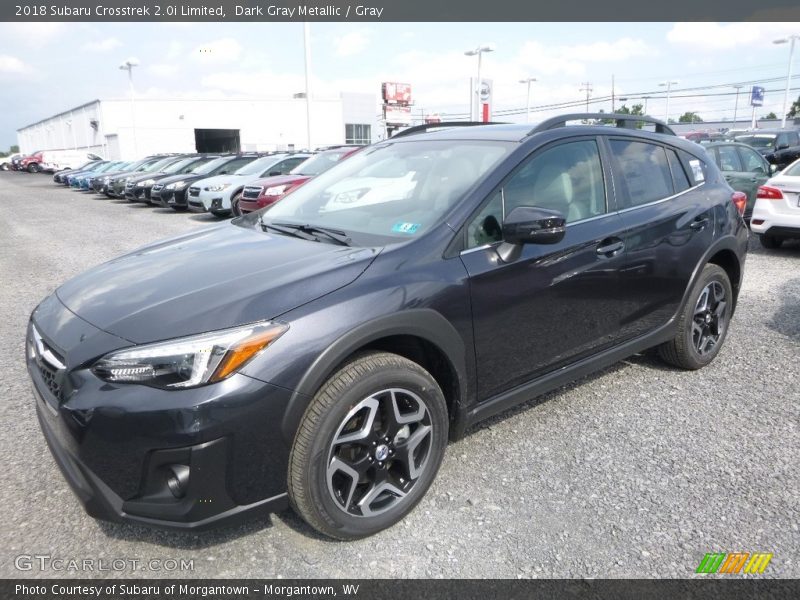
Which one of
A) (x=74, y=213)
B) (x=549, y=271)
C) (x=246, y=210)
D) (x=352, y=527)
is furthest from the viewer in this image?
(x=74, y=213)

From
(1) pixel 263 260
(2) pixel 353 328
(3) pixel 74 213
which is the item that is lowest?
(3) pixel 74 213

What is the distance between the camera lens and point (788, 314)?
5.65 m

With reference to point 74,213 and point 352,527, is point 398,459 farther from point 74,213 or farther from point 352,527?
point 74,213

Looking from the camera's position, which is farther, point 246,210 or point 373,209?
point 246,210

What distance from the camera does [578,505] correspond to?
2812 millimetres

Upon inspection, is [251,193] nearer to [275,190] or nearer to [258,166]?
[275,190]

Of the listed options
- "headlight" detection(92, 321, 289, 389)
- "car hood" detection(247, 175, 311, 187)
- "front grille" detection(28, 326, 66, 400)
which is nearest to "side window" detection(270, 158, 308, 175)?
"car hood" detection(247, 175, 311, 187)

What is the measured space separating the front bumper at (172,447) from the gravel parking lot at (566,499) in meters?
0.37

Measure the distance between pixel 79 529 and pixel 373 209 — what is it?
2038 mm

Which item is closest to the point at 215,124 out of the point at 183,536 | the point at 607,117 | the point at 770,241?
the point at 770,241

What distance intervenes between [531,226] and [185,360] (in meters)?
1.61

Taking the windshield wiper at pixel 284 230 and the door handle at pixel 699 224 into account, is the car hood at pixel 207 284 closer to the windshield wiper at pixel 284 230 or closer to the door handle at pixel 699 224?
the windshield wiper at pixel 284 230

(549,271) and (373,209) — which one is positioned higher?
(373,209)

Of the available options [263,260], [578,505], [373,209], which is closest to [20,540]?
[263,260]
